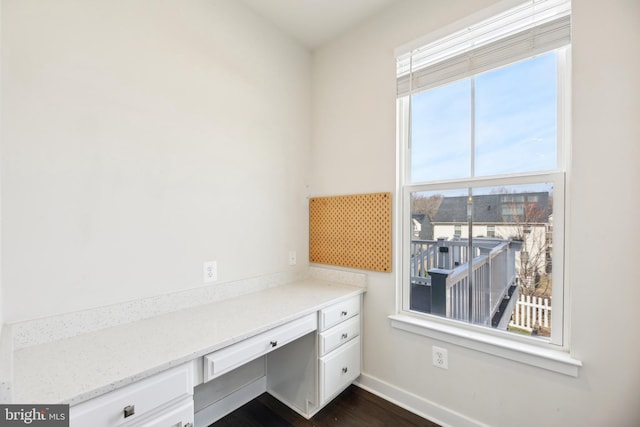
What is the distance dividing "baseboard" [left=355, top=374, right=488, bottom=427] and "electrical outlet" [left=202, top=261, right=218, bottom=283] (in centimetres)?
133

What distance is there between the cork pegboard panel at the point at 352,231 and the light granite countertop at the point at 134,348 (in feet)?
1.58

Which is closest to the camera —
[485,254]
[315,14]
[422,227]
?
[485,254]

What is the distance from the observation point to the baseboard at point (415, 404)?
1.65 metres

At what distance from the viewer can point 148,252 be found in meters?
1.48

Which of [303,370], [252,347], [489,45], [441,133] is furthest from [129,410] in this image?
[489,45]

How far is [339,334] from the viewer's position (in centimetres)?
185

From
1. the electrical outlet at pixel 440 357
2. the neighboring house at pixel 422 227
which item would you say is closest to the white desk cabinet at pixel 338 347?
the electrical outlet at pixel 440 357

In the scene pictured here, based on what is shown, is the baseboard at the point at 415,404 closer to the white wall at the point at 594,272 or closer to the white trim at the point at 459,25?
the white wall at the point at 594,272

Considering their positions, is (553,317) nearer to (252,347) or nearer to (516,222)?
(516,222)

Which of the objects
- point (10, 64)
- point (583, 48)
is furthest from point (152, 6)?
point (583, 48)

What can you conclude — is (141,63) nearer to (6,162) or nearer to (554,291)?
(6,162)

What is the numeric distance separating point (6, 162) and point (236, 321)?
1.16 m

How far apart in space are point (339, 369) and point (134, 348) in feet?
4.12

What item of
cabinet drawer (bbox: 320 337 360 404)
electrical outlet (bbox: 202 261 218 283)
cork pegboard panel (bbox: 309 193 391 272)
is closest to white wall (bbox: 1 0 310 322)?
electrical outlet (bbox: 202 261 218 283)
